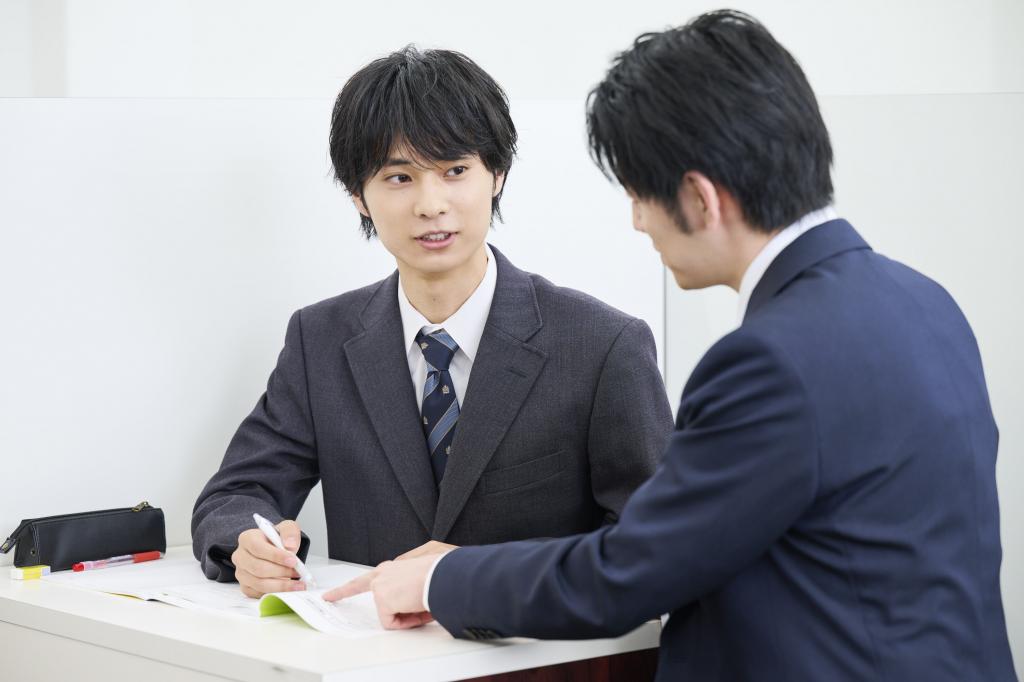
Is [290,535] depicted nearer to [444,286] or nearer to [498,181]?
[444,286]

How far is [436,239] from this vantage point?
188 cm

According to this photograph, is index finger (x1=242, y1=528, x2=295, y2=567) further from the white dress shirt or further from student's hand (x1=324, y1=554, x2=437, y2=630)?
the white dress shirt

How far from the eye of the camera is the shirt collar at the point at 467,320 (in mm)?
1932

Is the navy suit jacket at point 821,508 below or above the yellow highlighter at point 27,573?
above

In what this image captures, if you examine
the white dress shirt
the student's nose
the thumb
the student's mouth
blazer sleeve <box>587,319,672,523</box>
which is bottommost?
the thumb

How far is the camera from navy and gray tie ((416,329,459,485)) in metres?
1.90

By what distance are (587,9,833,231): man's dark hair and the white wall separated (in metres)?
1.20

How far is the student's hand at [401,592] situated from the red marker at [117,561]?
0.72 meters

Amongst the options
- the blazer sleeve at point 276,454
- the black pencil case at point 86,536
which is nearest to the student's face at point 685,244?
the blazer sleeve at point 276,454

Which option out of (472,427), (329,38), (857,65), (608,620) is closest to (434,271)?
(472,427)

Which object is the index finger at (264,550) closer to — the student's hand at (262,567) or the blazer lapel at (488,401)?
the student's hand at (262,567)

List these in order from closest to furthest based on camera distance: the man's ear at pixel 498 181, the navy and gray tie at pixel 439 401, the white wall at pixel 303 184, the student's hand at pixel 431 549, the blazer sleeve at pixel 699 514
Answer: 1. the blazer sleeve at pixel 699 514
2. the student's hand at pixel 431 549
3. the navy and gray tie at pixel 439 401
4. the man's ear at pixel 498 181
5. the white wall at pixel 303 184

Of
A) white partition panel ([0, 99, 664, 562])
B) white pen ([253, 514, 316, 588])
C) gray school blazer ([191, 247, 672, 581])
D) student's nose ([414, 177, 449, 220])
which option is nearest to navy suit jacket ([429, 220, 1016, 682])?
white pen ([253, 514, 316, 588])

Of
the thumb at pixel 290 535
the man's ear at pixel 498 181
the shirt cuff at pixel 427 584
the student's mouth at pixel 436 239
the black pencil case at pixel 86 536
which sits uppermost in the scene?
the man's ear at pixel 498 181
